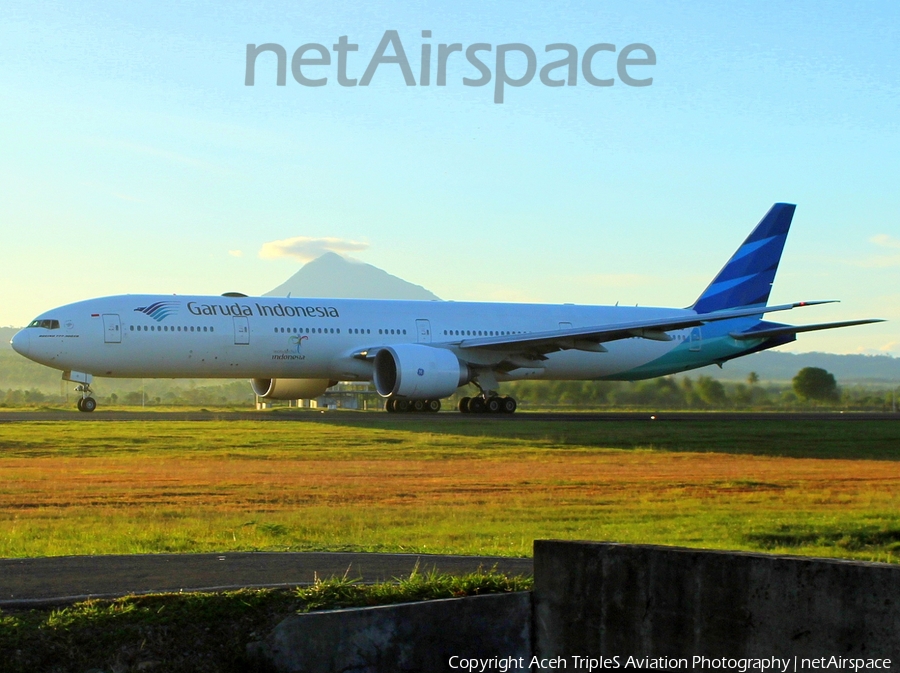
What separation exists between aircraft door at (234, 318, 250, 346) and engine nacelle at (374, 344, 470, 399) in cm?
387

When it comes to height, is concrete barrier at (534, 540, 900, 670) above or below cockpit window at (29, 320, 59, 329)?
below

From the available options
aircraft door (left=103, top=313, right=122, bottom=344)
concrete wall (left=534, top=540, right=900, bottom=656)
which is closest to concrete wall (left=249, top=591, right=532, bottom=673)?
concrete wall (left=534, top=540, right=900, bottom=656)

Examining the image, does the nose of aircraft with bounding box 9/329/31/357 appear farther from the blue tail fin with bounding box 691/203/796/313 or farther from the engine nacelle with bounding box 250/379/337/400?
the blue tail fin with bounding box 691/203/796/313

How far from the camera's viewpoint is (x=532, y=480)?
718 inches

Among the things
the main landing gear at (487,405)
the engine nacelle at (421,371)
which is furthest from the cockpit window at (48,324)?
the main landing gear at (487,405)

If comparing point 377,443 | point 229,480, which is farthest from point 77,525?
point 377,443

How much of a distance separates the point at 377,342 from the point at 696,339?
1247cm

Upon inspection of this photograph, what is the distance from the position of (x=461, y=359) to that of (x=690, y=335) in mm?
9937

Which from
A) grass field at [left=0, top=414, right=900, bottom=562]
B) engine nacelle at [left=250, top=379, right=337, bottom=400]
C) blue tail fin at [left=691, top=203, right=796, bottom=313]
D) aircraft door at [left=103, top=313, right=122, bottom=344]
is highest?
blue tail fin at [left=691, top=203, right=796, bottom=313]

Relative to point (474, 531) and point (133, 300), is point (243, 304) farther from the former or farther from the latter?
point (474, 531)

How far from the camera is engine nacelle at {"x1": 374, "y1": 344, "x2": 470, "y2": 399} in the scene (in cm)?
3200

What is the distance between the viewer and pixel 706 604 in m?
6.35

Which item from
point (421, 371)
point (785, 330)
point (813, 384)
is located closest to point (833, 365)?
point (813, 384)

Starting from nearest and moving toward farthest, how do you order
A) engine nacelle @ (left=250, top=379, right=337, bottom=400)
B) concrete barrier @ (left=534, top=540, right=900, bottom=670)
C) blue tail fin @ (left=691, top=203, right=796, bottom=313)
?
concrete barrier @ (left=534, top=540, right=900, bottom=670) < engine nacelle @ (left=250, top=379, right=337, bottom=400) < blue tail fin @ (left=691, top=203, right=796, bottom=313)
